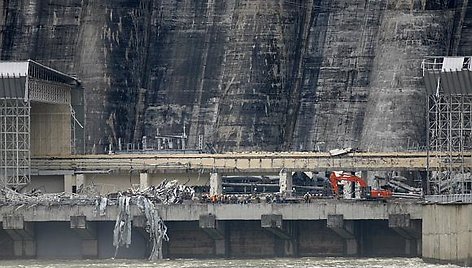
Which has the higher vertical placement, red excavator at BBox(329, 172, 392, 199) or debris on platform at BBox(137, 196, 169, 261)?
red excavator at BBox(329, 172, 392, 199)

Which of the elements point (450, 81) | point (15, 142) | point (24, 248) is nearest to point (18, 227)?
point (24, 248)

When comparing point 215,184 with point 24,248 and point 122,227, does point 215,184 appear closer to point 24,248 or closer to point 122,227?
point 122,227

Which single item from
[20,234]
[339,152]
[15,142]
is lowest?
[20,234]

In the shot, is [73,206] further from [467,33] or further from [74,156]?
[467,33]

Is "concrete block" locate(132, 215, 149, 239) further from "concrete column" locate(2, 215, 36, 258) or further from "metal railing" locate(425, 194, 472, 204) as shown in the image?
"metal railing" locate(425, 194, 472, 204)

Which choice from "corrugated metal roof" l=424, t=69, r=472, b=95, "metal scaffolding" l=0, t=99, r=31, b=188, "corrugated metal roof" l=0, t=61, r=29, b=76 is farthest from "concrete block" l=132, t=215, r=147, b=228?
"corrugated metal roof" l=424, t=69, r=472, b=95

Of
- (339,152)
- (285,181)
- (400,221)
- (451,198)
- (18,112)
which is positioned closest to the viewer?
(451,198)

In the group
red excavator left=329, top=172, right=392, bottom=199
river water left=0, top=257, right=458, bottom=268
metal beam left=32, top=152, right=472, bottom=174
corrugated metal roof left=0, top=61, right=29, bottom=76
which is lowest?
river water left=0, top=257, right=458, bottom=268
